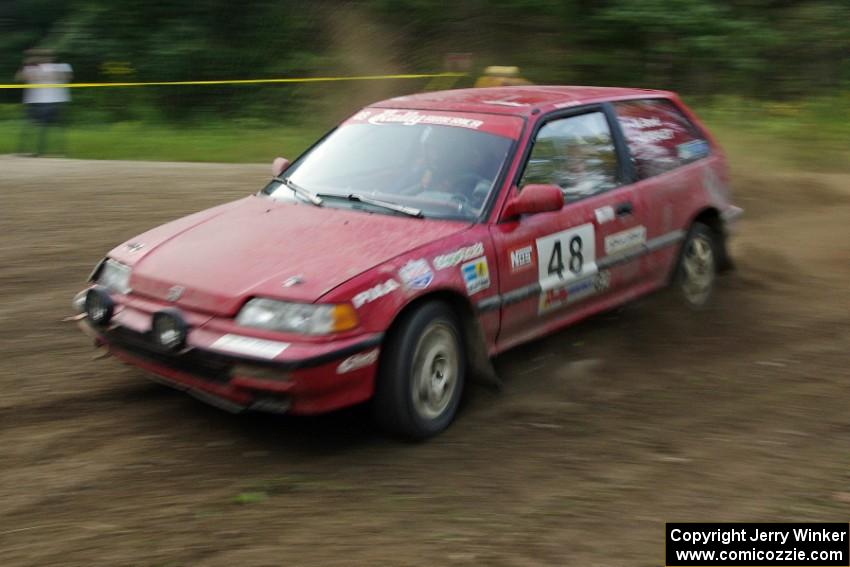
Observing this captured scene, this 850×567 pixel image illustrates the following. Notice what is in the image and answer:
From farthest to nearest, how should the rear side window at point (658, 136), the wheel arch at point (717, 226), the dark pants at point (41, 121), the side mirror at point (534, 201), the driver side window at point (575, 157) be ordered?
the dark pants at point (41, 121) < the wheel arch at point (717, 226) < the rear side window at point (658, 136) < the driver side window at point (575, 157) < the side mirror at point (534, 201)

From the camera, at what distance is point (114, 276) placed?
5090 millimetres

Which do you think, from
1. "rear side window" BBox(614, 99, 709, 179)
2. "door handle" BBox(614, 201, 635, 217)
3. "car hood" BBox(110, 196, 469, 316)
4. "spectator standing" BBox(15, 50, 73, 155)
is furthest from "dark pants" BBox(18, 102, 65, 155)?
"door handle" BBox(614, 201, 635, 217)

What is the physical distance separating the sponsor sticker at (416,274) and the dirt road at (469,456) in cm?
80

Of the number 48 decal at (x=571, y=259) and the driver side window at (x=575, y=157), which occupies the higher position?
the driver side window at (x=575, y=157)

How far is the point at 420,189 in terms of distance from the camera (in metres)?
5.44

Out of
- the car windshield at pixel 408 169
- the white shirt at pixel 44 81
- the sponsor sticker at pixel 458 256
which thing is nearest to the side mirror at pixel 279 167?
the car windshield at pixel 408 169

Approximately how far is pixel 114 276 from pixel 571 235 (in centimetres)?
254

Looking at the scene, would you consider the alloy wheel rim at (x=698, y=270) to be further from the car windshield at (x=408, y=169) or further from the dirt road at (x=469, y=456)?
the car windshield at (x=408, y=169)

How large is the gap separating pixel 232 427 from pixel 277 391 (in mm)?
728

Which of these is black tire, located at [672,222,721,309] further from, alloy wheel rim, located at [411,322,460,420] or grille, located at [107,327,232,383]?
grille, located at [107,327,232,383]

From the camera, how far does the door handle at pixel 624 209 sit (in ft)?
19.7

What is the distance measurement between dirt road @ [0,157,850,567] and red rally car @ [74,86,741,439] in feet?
1.07

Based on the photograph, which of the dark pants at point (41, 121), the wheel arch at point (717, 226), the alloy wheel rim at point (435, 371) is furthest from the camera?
the dark pants at point (41, 121)

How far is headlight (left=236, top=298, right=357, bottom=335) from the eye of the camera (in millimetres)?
4336
